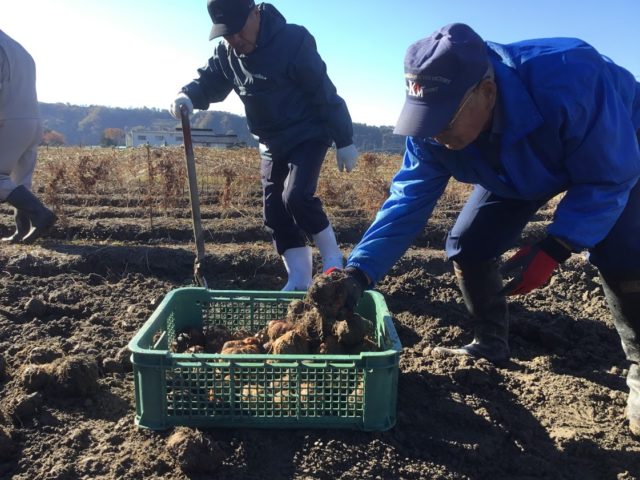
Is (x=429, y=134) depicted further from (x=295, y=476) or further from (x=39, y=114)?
(x=39, y=114)

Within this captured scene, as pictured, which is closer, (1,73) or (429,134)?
(429,134)

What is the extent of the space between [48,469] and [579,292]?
3.35 m

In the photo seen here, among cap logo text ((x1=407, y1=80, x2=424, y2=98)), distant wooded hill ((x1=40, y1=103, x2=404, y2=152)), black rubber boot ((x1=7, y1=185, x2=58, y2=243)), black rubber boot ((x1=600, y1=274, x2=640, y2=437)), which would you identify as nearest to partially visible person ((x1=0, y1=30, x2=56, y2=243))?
black rubber boot ((x1=7, y1=185, x2=58, y2=243))

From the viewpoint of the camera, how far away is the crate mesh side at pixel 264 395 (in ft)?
6.55

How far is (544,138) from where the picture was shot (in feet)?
6.37

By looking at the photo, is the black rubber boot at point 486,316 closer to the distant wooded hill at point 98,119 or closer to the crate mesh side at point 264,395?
the crate mesh side at point 264,395

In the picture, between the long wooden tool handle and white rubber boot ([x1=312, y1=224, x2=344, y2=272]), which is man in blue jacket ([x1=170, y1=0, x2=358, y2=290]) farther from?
the long wooden tool handle

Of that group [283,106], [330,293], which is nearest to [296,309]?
[330,293]

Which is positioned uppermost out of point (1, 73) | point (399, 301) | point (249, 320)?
point (1, 73)

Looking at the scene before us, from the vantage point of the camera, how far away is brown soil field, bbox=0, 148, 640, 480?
1.95m

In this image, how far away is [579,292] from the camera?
3.92 m

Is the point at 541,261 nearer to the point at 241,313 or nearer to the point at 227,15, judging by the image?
the point at 241,313

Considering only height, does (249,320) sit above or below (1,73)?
below

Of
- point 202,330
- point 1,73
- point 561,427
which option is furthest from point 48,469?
point 1,73
